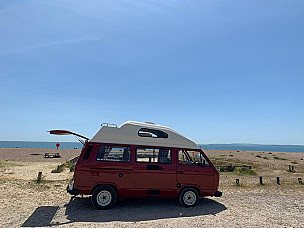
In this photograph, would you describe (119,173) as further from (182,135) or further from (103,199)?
(182,135)

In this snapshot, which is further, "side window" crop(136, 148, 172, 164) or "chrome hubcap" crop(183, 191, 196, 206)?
"chrome hubcap" crop(183, 191, 196, 206)

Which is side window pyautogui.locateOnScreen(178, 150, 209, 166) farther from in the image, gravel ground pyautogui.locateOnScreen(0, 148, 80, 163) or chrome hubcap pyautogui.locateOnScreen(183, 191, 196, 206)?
gravel ground pyautogui.locateOnScreen(0, 148, 80, 163)

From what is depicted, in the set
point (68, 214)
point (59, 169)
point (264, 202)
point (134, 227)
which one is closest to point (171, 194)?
point (134, 227)

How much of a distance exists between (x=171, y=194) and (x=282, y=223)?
12.0ft

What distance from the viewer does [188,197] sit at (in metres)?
8.62

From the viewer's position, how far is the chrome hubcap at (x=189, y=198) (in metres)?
8.55

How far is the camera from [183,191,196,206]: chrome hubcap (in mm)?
8546

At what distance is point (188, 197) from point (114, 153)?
10.8ft

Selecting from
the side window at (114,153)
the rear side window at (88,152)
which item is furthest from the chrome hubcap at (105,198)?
the rear side window at (88,152)

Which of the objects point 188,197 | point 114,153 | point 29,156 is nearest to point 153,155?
point 114,153

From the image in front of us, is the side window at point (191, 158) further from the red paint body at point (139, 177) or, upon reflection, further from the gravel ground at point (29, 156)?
the gravel ground at point (29, 156)

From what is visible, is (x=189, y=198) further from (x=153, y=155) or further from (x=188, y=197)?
(x=153, y=155)

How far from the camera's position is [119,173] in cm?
810

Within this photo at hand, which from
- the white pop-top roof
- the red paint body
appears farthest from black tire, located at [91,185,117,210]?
the white pop-top roof
